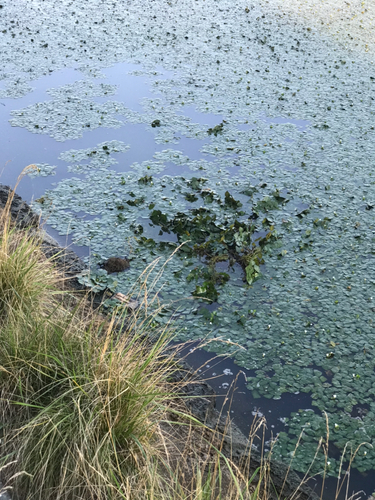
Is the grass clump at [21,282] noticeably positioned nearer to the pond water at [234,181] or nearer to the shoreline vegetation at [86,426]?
the shoreline vegetation at [86,426]

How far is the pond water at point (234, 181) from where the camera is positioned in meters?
4.14

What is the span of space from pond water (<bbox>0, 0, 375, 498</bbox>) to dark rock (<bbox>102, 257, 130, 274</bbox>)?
11cm

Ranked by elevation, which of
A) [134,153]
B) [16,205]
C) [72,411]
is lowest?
[16,205]

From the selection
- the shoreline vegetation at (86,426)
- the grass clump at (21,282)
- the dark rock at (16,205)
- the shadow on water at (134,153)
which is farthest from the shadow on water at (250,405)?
the dark rock at (16,205)

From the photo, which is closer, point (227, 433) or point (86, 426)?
point (86, 426)

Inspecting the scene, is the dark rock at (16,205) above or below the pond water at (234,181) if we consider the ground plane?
below

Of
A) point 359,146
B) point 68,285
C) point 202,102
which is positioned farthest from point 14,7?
point 68,285

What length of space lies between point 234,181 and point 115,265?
2.41 meters

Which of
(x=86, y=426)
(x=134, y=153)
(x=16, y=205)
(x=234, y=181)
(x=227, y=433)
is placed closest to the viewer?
(x=86, y=426)

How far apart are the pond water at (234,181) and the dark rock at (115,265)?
114mm

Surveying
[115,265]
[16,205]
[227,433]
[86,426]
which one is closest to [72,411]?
[86,426]

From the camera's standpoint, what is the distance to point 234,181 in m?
6.70

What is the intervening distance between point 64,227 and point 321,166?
375cm

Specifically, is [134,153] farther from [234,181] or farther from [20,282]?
[20,282]
